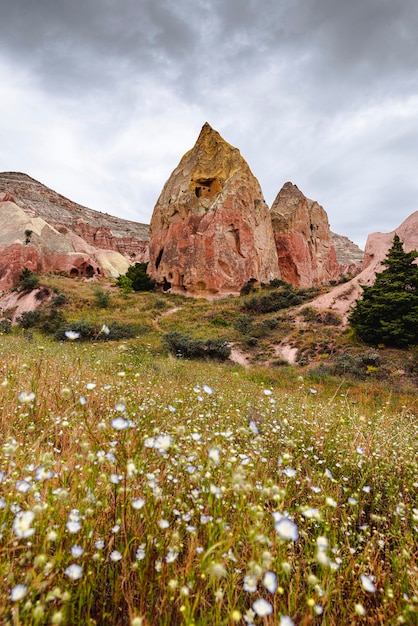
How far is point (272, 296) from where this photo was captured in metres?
29.2

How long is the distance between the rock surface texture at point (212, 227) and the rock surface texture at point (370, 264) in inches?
575

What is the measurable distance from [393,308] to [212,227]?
986 inches

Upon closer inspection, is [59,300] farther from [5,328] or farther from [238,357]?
[238,357]

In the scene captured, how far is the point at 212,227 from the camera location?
36.7m

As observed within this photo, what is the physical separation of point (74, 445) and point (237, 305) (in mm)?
28012

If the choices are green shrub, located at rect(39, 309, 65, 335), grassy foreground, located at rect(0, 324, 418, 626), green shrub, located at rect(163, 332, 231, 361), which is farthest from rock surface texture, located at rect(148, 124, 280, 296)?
grassy foreground, located at rect(0, 324, 418, 626)

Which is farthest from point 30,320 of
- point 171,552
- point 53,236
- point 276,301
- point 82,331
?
point 53,236

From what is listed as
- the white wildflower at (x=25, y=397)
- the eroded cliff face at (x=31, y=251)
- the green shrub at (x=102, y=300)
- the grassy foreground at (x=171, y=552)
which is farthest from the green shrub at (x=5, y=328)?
the grassy foreground at (x=171, y=552)

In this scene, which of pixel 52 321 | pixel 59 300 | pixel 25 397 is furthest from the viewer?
pixel 59 300

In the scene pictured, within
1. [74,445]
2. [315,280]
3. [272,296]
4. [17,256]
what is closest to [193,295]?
[272,296]

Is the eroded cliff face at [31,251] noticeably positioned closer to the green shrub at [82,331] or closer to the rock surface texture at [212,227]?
the rock surface texture at [212,227]

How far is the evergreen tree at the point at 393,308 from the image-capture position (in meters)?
15.0

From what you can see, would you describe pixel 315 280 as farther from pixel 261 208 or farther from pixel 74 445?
pixel 74 445

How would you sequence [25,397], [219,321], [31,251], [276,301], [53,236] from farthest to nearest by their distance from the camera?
[53,236]
[31,251]
[276,301]
[219,321]
[25,397]
